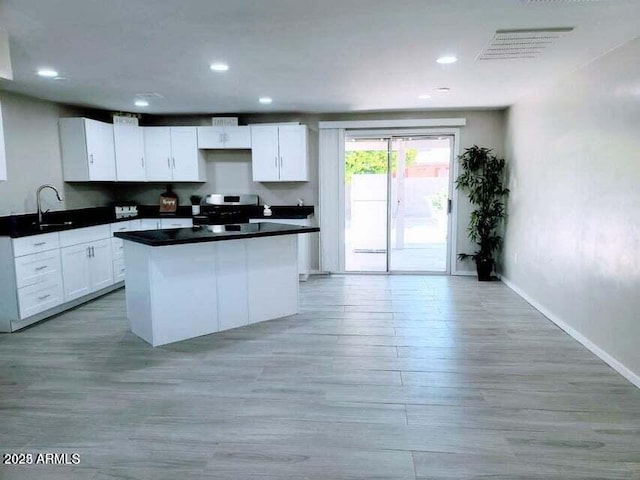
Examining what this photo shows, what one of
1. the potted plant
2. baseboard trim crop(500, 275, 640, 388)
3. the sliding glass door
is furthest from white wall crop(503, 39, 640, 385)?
the sliding glass door

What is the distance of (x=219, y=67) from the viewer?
3.60 m

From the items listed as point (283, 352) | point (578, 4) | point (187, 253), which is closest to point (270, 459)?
point (283, 352)

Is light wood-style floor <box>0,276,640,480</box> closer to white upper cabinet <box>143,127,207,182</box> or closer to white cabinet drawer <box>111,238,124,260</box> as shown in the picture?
white cabinet drawer <box>111,238,124,260</box>

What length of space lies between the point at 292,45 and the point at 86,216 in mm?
4237

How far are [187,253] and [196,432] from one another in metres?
1.67

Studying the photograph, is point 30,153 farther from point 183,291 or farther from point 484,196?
point 484,196

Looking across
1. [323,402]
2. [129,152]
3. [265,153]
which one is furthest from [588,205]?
[129,152]

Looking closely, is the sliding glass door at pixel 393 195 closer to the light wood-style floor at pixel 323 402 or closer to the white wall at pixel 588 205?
the white wall at pixel 588 205

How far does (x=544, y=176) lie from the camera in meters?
4.49

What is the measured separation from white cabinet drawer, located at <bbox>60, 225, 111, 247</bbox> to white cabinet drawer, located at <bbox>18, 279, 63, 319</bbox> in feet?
1.47

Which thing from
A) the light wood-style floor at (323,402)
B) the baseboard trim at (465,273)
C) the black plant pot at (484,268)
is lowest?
the light wood-style floor at (323,402)

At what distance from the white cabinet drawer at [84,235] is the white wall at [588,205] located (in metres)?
5.11

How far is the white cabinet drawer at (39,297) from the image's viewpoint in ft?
13.1

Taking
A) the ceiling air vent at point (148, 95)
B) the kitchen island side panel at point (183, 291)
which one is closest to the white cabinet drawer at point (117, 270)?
the ceiling air vent at point (148, 95)
